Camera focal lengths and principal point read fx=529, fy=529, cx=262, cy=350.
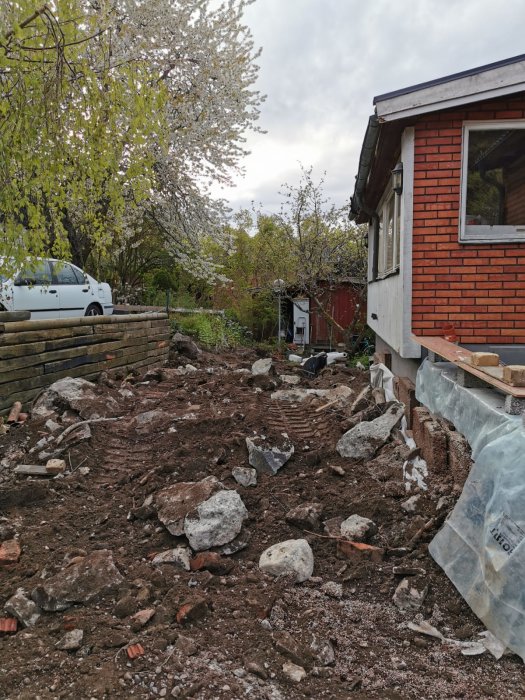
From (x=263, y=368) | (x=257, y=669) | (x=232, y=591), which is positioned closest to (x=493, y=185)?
(x=232, y=591)

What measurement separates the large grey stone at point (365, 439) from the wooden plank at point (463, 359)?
2.91 feet

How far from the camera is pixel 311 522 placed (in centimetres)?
368

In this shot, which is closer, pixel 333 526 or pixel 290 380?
pixel 333 526

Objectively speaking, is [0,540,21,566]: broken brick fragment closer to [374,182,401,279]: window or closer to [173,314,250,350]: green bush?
[374,182,401,279]: window

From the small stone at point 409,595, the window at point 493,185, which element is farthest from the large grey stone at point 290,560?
the window at point 493,185

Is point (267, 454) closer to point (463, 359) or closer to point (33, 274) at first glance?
point (463, 359)

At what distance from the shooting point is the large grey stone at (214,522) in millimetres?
3465

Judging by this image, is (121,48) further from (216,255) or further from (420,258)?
(216,255)

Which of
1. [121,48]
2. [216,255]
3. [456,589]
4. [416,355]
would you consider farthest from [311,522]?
[216,255]

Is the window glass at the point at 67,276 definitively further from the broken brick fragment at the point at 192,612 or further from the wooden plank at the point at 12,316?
the broken brick fragment at the point at 192,612

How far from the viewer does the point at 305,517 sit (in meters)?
3.70

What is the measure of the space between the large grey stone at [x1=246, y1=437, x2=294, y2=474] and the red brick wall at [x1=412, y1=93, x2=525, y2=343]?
187cm

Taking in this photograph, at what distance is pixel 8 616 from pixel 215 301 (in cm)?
1530

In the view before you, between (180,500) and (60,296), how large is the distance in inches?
326
